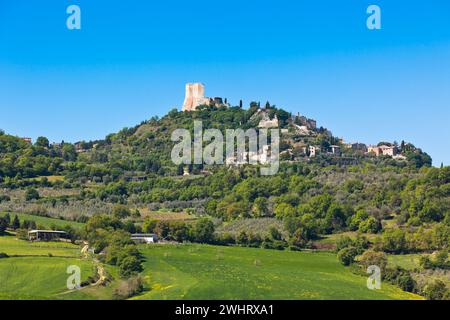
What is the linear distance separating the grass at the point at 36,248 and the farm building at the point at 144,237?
5.24 meters

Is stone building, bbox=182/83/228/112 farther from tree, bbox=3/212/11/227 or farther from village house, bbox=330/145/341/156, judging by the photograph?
tree, bbox=3/212/11/227

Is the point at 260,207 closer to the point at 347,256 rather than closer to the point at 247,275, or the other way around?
the point at 347,256

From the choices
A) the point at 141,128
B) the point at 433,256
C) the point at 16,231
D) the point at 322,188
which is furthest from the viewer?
the point at 141,128

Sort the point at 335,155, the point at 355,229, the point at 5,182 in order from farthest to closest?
the point at 335,155 < the point at 5,182 < the point at 355,229

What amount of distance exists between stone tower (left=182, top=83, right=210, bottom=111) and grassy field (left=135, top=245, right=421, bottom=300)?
7192 centimetres

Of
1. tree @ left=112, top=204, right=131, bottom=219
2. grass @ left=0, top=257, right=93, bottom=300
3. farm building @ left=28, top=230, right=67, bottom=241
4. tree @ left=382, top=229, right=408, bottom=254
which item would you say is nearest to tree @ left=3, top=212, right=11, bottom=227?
farm building @ left=28, top=230, right=67, bottom=241

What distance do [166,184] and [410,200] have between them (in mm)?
31135

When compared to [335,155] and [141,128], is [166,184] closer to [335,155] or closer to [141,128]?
[335,155]

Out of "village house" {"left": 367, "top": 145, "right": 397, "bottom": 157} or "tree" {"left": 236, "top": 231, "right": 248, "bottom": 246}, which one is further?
"village house" {"left": 367, "top": 145, "right": 397, "bottom": 157}

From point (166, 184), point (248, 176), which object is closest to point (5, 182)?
point (166, 184)

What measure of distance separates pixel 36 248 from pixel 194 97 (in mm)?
80029

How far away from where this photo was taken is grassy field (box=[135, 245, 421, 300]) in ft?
134
